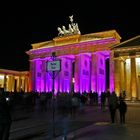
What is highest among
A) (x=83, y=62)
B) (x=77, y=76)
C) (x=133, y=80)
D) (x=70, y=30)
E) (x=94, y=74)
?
(x=70, y=30)

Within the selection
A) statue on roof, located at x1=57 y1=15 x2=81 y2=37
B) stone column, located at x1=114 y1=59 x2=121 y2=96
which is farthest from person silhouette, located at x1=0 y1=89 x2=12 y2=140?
statue on roof, located at x1=57 y1=15 x2=81 y2=37

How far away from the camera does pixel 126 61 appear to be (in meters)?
50.8

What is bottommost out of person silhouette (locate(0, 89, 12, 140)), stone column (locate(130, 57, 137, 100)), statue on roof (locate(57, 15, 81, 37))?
person silhouette (locate(0, 89, 12, 140))

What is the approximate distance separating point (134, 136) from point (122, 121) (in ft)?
18.8

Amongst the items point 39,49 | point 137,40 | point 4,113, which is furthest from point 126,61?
point 4,113

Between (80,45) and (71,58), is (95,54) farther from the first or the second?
(71,58)

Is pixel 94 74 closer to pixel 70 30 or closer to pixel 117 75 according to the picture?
pixel 117 75

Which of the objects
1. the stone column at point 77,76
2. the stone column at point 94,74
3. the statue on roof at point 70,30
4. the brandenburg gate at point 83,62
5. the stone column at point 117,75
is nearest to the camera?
the stone column at point 117,75

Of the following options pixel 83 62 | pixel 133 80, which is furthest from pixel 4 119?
pixel 83 62

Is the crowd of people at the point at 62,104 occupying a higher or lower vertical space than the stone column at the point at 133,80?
lower

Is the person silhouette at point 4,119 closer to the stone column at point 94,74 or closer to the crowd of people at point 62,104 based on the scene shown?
the crowd of people at point 62,104

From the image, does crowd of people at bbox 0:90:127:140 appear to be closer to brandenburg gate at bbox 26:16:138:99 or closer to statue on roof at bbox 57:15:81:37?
brandenburg gate at bbox 26:16:138:99

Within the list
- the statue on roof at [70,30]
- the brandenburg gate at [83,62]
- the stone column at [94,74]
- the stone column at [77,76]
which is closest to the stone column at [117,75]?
the brandenburg gate at [83,62]

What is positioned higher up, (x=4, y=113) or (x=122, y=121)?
(x=4, y=113)
